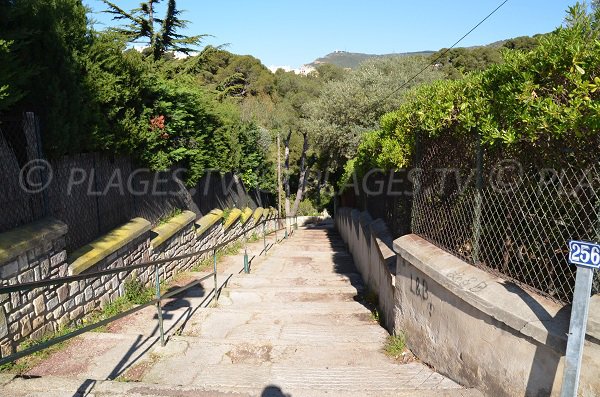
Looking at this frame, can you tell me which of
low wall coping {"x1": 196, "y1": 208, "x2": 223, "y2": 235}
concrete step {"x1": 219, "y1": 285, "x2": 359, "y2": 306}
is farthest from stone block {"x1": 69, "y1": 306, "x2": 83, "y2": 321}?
low wall coping {"x1": 196, "y1": 208, "x2": 223, "y2": 235}

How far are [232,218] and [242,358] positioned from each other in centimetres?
1012

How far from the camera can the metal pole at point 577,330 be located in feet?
6.77

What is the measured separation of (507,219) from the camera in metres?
3.36

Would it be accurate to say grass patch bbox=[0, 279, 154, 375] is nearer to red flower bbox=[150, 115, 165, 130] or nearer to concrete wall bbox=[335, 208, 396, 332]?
red flower bbox=[150, 115, 165, 130]

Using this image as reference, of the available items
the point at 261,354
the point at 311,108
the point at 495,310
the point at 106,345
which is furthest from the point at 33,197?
the point at 311,108

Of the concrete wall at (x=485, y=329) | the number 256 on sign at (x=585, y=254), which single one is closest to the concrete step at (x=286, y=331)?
the concrete wall at (x=485, y=329)

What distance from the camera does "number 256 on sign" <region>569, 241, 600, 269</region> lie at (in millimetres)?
1996

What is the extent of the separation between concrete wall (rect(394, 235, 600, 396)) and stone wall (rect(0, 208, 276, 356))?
3.96 meters

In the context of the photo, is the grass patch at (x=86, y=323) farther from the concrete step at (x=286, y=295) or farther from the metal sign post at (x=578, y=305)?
the metal sign post at (x=578, y=305)

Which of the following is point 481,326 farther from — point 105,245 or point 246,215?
point 246,215

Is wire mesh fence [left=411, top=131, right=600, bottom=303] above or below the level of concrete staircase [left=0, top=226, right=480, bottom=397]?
above

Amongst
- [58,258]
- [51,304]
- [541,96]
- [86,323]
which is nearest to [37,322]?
[51,304]

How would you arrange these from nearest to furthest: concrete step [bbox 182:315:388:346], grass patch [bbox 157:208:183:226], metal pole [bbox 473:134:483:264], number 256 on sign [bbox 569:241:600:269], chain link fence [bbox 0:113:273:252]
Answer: number 256 on sign [bbox 569:241:600:269], metal pole [bbox 473:134:483:264], chain link fence [bbox 0:113:273:252], concrete step [bbox 182:315:388:346], grass patch [bbox 157:208:183:226]

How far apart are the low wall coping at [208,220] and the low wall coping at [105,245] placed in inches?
134
